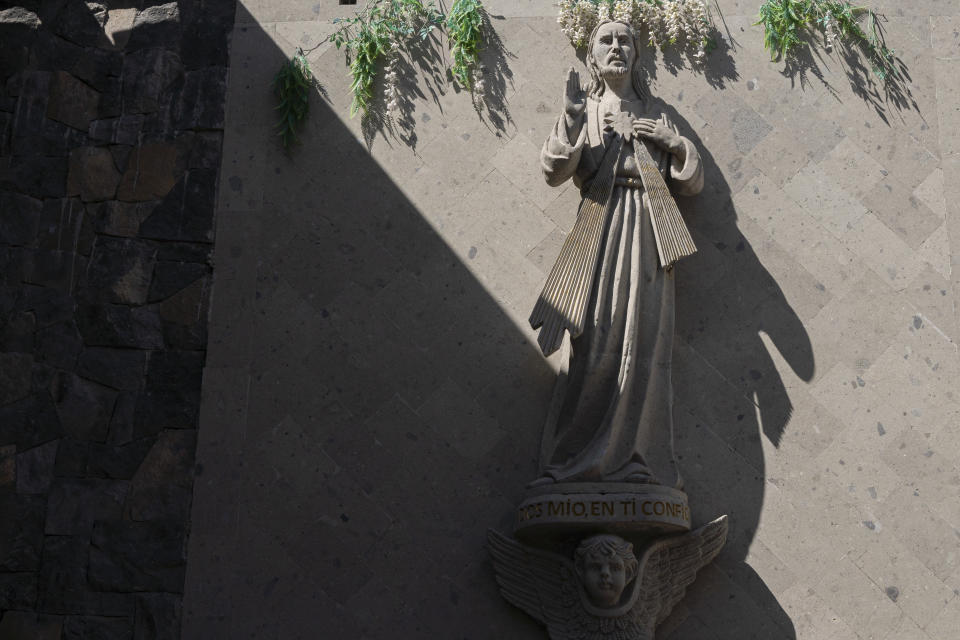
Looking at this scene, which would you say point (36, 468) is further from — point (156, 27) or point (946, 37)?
point (946, 37)

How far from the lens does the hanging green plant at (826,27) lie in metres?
5.70

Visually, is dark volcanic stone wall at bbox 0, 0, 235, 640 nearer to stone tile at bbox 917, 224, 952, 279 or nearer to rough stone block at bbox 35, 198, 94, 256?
rough stone block at bbox 35, 198, 94, 256

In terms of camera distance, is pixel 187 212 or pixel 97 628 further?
pixel 187 212

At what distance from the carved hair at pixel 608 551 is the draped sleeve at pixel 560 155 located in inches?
59.5

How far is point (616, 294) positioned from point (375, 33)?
1.76m

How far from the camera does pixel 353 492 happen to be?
→ 17.3 ft

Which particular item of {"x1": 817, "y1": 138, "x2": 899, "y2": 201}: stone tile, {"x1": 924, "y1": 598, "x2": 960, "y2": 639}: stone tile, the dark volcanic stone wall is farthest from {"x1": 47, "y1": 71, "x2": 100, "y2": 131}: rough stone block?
{"x1": 924, "y1": 598, "x2": 960, "y2": 639}: stone tile

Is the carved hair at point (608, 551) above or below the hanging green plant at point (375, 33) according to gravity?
below

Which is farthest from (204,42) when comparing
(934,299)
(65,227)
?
(934,299)

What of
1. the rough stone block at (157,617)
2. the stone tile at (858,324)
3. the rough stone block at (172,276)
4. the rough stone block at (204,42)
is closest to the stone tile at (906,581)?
the stone tile at (858,324)

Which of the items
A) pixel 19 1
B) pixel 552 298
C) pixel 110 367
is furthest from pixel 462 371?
pixel 19 1

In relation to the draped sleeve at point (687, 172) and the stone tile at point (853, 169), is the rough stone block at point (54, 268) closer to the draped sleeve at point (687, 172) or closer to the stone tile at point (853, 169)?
the draped sleeve at point (687, 172)

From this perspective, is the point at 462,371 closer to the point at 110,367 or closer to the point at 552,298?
the point at 552,298

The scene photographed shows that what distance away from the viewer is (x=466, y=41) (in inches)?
229
